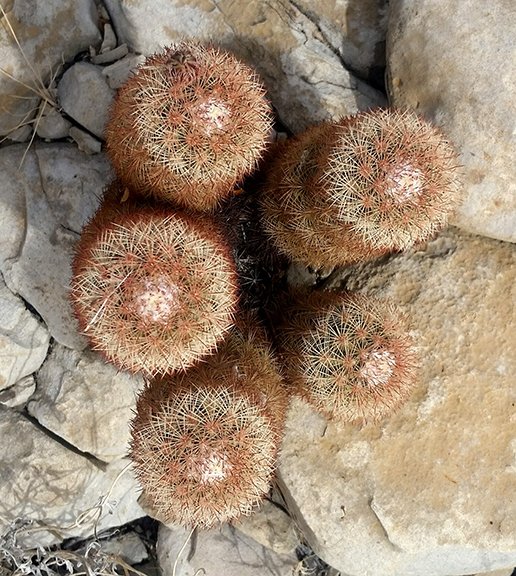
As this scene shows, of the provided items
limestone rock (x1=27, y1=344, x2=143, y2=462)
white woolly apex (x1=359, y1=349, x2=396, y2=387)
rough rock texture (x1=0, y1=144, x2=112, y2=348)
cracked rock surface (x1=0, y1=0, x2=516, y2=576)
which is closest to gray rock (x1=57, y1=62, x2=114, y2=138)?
cracked rock surface (x1=0, y1=0, x2=516, y2=576)

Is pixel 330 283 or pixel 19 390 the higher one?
pixel 330 283

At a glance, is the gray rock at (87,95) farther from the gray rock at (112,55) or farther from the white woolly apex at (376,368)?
the white woolly apex at (376,368)

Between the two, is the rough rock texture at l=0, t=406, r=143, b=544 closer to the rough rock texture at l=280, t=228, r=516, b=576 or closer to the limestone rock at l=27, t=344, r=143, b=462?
the limestone rock at l=27, t=344, r=143, b=462

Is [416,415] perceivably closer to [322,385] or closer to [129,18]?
[322,385]

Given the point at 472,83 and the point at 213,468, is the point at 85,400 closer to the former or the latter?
the point at 213,468

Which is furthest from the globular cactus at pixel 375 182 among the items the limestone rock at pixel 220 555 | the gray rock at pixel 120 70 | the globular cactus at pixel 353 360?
the limestone rock at pixel 220 555

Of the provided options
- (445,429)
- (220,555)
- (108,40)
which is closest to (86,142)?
(108,40)
